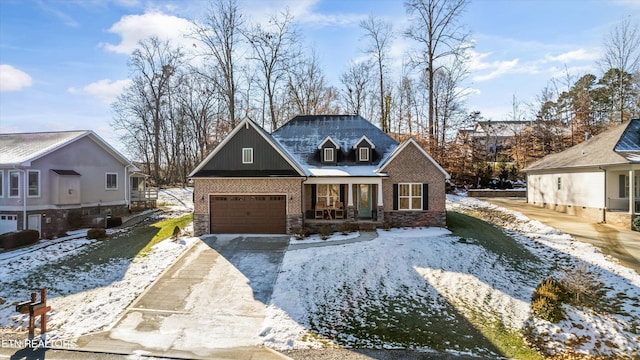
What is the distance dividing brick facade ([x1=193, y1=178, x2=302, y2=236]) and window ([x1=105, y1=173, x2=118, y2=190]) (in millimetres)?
11290

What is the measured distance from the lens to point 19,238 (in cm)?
1691

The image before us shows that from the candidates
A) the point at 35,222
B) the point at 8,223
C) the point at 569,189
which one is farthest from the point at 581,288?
the point at 8,223

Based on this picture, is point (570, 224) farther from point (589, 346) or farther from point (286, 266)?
point (286, 266)

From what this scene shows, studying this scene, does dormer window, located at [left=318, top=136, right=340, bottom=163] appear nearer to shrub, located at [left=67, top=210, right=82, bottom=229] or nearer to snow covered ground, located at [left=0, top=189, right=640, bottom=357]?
snow covered ground, located at [left=0, top=189, right=640, bottom=357]

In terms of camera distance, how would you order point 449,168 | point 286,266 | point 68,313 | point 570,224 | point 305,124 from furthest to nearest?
point 449,168 < point 305,124 < point 570,224 < point 286,266 < point 68,313

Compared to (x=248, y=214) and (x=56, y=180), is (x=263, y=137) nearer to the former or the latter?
(x=248, y=214)

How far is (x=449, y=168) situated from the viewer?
34969 mm

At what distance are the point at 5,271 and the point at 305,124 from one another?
16128mm

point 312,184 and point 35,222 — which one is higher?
point 312,184

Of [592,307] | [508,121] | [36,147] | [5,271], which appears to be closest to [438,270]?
[592,307]

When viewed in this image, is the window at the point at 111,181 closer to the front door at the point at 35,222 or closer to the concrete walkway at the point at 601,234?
the front door at the point at 35,222

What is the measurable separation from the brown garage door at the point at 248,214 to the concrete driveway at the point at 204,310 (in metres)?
2.38

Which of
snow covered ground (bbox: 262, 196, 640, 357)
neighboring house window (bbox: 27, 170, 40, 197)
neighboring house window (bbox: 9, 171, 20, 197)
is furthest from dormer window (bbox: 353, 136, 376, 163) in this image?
neighboring house window (bbox: 9, 171, 20, 197)

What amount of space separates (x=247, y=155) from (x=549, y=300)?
1383cm
